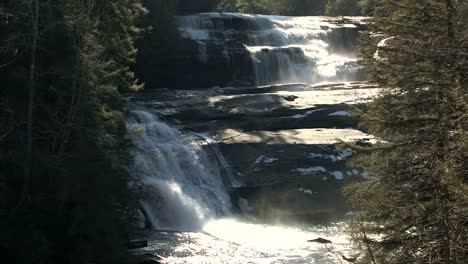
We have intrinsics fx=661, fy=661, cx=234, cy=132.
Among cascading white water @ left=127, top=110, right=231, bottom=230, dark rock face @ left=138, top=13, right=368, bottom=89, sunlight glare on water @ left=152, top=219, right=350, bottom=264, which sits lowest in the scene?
sunlight glare on water @ left=152, top=219, right=350, bottom=264

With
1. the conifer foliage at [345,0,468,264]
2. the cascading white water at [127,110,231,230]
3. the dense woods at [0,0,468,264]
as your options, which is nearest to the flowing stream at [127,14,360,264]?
the cascading white water at [127,110,231,230]

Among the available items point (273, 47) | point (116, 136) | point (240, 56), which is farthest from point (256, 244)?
point (273, 47)

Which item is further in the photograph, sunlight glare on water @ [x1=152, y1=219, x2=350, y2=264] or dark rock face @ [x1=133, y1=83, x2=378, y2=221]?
dark rock face @ [x1=133, y1=83, x2=378, y2=221]

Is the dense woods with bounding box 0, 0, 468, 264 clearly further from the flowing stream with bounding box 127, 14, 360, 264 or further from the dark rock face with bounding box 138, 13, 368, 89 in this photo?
the dark rock face with bounding box 138, 13, 368, 89

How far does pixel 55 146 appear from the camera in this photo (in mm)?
16984

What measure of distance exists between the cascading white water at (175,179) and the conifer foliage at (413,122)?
36.6 feet

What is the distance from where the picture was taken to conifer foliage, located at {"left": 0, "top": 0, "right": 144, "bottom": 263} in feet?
49.0

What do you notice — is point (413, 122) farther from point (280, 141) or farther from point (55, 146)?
point (280, 141)

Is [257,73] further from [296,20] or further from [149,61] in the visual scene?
[296,20]

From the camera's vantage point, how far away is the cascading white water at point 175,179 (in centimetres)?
2194

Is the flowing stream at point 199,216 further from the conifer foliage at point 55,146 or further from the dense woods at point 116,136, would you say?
the conifer foliage at point 55,146

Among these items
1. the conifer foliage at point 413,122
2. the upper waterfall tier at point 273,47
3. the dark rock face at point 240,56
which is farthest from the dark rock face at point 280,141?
the conifer foliage at point 413,122

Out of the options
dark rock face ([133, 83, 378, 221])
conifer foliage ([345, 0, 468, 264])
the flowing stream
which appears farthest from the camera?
dark rock face ([133, 83, 378, 221])

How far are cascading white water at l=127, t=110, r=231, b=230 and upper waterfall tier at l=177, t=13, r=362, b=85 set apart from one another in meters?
12.8
